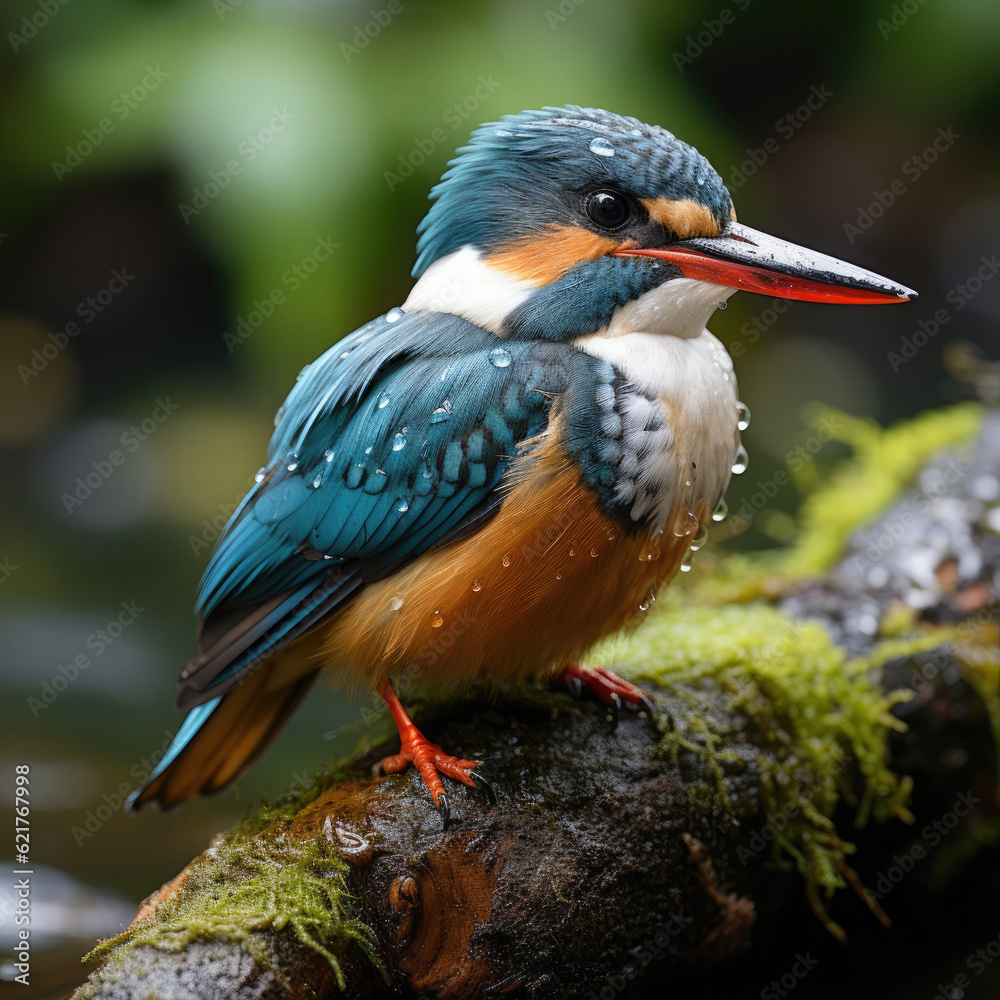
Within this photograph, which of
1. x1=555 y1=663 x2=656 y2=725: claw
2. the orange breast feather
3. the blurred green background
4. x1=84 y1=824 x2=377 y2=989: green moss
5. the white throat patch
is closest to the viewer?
x1=84 y1=824 x2=377 y2=989: green moss

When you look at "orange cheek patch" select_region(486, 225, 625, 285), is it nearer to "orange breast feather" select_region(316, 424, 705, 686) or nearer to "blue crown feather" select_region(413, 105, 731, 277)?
"blue crown feather" select_region(413, 105, 731, 277)

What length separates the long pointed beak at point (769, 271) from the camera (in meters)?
1.87

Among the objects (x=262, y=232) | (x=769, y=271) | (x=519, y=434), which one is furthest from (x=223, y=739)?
Result: (x=262, y=232)

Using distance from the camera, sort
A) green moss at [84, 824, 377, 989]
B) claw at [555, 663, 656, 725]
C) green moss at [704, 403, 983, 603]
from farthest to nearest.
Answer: green moss at [704, 403, 983, 603]
claw at [555, 663, 656, 725]
green moss at [84, 824, 377, 989]

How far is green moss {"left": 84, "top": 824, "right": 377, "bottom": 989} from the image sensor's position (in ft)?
5.24

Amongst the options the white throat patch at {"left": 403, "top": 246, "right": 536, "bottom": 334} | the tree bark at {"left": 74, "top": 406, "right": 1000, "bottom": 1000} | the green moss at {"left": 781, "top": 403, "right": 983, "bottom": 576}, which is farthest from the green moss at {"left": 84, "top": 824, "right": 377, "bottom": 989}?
the green moss at {"left": 781, "top": 403, "right": 983, "bottom": 576}

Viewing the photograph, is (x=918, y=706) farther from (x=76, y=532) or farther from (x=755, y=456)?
(x=76, y=532)

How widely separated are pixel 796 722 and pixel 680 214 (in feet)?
4.02

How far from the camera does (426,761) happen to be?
1929mm

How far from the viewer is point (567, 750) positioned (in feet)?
6.79

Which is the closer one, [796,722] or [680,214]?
[680,214]

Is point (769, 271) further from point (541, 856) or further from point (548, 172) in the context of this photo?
point (541, 856)

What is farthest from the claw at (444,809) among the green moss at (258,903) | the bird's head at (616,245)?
the bird's head at (616,245)

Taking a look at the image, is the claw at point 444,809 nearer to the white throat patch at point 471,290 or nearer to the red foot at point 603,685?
the red foot at point 603,685
